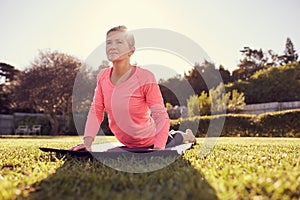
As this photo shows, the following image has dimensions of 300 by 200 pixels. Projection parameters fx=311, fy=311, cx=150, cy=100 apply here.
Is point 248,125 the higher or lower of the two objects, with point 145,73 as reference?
lower

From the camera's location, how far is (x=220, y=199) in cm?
113

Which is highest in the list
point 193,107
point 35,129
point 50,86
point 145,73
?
point 50,86

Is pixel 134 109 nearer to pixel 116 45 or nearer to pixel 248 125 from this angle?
pixel 116 45

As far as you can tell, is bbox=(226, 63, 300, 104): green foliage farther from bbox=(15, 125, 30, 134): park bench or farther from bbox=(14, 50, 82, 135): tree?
bbox=(15, 125, 30, 134): park bench

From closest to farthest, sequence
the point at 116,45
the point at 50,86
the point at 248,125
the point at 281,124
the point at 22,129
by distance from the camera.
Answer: the point at 116,45 → the point at 281,124 → the point at 248,125 → the point at 22,129 → the point at 50,86

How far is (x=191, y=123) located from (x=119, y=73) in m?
9.78

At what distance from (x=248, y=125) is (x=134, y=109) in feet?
32.0

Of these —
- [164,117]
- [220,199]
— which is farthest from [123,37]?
[220,199]

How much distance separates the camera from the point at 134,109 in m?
2.76

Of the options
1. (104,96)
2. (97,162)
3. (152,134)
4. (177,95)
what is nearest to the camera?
(97,162)

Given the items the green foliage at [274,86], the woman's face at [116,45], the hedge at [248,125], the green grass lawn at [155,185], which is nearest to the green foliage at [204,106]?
the hedge at [248,125]

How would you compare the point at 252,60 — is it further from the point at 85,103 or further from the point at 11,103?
the point at 11,103

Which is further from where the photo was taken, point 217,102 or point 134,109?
point 217,102

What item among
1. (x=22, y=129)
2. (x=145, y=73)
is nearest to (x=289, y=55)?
(x=22, y=129)
